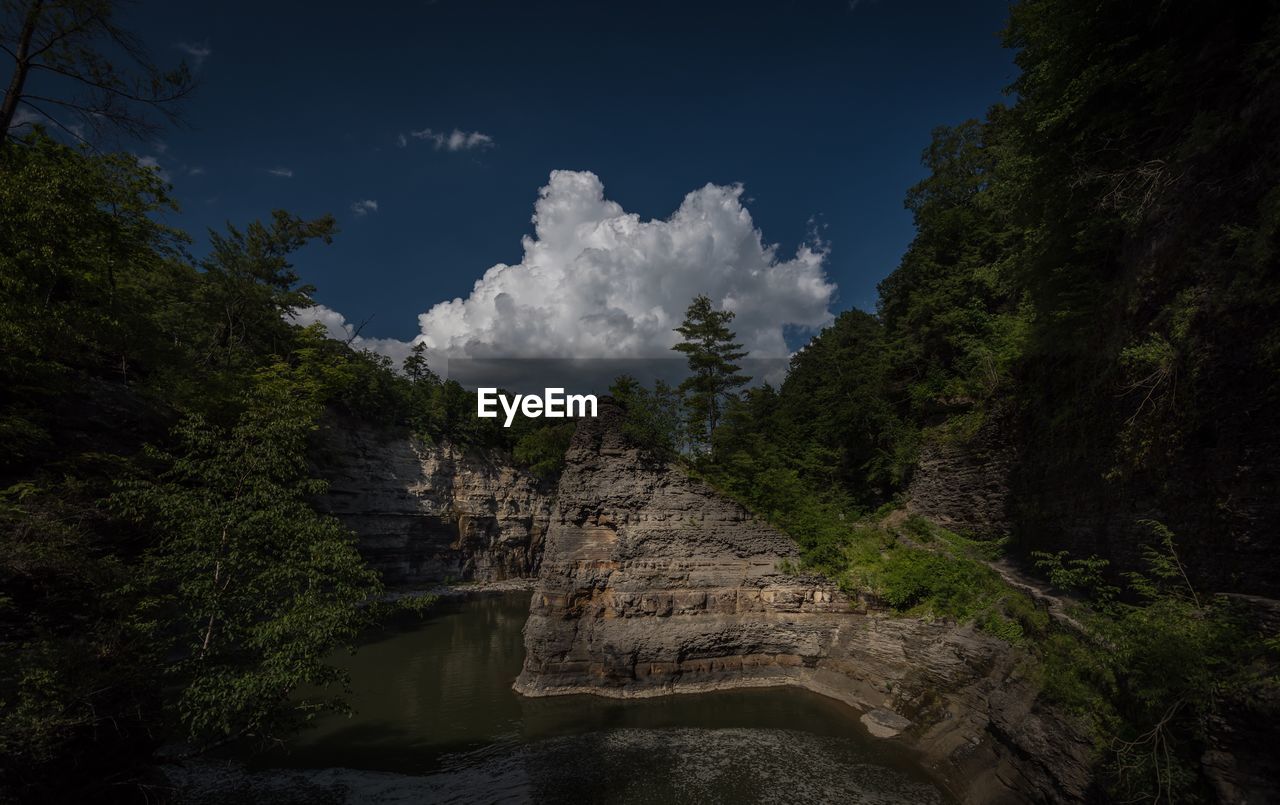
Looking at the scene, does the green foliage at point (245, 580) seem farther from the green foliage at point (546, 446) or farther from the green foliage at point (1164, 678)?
the green foliage at point (546, 446)

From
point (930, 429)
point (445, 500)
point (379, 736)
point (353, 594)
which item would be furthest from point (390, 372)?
point (930, 429)

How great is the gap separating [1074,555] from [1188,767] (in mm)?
6166

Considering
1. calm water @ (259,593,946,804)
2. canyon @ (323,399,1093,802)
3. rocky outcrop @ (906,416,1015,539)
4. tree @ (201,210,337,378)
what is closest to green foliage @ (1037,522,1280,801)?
canyon @ (323,399,1093,802)

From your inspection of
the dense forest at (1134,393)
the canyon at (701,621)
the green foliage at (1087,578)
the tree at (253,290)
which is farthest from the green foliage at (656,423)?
the tree at (253,290)

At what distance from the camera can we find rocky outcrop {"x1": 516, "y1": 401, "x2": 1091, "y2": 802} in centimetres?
1482

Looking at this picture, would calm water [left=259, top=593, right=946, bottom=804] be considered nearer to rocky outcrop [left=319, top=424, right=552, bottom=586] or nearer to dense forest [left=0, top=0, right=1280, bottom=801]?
dense forest [left=0, top=0, right=1280, bottom=801]

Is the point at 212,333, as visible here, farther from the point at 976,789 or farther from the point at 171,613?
the point at 976,789

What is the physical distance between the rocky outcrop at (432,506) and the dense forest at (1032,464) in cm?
1657

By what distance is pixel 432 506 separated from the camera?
3775cm

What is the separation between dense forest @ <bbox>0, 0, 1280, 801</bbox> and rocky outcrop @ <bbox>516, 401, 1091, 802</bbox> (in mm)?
1756

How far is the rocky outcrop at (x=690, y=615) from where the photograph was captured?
1482 centimetres

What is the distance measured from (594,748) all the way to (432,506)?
95.6 ft

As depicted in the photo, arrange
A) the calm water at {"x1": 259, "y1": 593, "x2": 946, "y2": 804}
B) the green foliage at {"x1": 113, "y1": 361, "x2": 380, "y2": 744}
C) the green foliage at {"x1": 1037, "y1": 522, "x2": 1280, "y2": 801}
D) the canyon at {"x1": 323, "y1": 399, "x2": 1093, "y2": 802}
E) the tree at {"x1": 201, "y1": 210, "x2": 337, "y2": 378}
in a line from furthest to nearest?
the tree at {"x1": 201, "y1": 210, "x2": 337, "y2": 378} < the canyon at {"x1": 323, "y1": 399, "x2": 1093, "y2": 802} < the calm water at {"x1": 259, "y1": 593, "x2": 946, "y2": 804} < the green foliage at {"x1": 113, "y1": 361, "x2": 380, "y2": 744} < the green foliage at {"x1": 1037, "y1": 522, "x2": 1280, "y2": 801}

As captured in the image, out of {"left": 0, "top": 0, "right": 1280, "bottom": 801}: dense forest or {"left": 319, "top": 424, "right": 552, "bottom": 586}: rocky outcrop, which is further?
{"left": 319, "top": 424, "right": 552, "bottom": 586}: rocky outcrop
